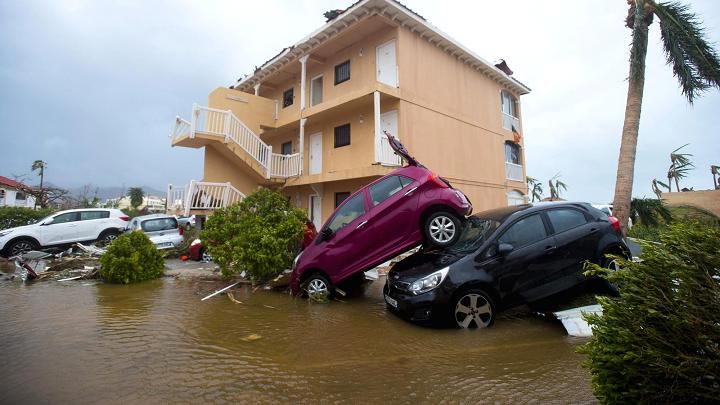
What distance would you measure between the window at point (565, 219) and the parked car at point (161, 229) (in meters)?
12.6

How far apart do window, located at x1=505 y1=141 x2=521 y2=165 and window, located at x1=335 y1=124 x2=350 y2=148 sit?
9.06 meters

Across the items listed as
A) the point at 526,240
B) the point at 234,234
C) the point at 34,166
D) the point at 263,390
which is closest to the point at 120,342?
the point at 263,390

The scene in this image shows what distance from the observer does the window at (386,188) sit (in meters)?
6.13

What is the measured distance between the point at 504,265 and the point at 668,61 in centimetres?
933

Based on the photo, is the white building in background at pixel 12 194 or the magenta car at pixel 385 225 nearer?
the magenta car at pixel 385 225

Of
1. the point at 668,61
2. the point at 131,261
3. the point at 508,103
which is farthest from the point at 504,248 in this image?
the point at 508,103

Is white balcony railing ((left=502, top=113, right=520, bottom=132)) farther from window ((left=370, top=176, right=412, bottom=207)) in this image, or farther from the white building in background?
the white building in background

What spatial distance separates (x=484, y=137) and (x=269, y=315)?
13865mm

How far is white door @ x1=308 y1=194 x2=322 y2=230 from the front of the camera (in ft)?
50.4

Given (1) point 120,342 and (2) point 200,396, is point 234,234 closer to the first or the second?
(1) point 120,342

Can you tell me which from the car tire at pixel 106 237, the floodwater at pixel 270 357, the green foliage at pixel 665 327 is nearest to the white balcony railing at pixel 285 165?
the car tire at pixel 106 237


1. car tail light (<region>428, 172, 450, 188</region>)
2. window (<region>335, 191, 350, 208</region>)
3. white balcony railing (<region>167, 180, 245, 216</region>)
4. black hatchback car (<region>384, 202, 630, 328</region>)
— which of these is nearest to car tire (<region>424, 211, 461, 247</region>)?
black hatchback car (<region>384, 202, 630, 328</region>)

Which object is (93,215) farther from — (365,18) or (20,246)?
(365,18)

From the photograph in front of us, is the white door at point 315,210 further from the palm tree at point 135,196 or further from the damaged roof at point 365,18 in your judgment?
the palm tree at point 135,196
